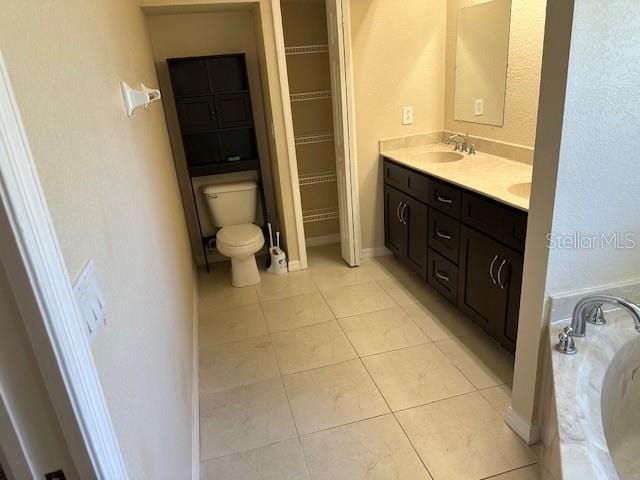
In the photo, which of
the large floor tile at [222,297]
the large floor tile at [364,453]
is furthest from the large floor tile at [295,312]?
the large floor tile at [364,453]

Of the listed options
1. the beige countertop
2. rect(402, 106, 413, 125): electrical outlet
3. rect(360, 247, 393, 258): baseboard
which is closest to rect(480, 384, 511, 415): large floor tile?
the beige countertop

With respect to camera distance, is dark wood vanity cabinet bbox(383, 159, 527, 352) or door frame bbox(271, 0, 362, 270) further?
door frame bbox(271, 0, 362, 270)

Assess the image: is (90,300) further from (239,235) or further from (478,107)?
(478,107)

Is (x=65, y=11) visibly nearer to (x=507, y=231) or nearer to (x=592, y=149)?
(x=592, y=149)

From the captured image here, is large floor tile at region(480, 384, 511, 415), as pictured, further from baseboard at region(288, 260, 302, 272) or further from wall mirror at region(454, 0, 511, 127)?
baseboard at region(288, 260, 302, 272)

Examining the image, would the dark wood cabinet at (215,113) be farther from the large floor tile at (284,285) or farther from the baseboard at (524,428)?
the baseboard at (524,428)

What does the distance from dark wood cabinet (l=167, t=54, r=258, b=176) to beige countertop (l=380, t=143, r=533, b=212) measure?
1148 mm

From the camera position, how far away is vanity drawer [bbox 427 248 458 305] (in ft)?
8.98

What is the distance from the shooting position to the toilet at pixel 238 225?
330 cm

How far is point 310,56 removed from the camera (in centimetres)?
356

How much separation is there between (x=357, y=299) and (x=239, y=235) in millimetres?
1028

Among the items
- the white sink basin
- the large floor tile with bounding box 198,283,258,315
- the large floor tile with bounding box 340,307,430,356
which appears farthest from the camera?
the white sink basin

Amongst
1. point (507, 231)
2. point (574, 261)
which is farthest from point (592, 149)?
point (507, 231)

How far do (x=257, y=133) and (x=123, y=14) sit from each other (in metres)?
1.80
